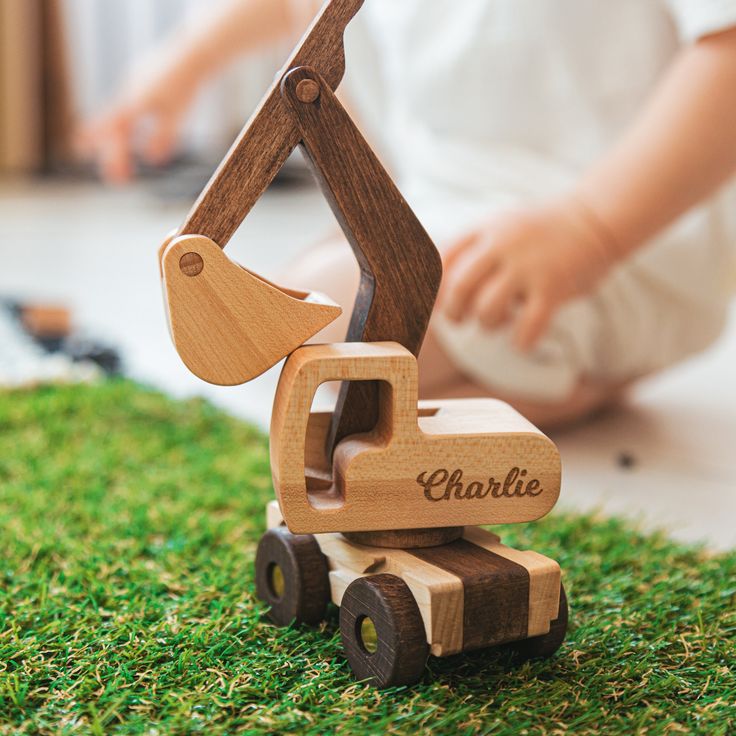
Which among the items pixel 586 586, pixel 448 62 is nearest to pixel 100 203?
pixel 448 62

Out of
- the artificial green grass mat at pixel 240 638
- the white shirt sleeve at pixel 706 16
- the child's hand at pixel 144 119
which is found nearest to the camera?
the artificial green grass mat at pixel 240 638

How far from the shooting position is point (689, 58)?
90 cm

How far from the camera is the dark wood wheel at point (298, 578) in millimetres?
583

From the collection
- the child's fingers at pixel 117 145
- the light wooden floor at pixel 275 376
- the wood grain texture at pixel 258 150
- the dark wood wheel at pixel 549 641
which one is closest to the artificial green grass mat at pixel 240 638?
the dark wood wheel at pixel 549 641

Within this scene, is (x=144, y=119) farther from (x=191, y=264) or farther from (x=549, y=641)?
(x=549, y=641)

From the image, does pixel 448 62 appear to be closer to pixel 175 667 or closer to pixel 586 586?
pixel 586 586

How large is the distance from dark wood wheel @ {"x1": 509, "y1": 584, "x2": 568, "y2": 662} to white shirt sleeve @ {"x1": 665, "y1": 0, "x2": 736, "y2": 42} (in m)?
0.56

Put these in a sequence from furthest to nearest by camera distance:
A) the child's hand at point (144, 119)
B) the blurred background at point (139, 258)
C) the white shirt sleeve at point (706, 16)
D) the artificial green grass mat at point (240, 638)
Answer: the child's hand at point (144, 119) < the blurred background at point (139, 258) < the white shirt sleeve at point (706, 16) < the artificial green grass mat at point (240, 638)

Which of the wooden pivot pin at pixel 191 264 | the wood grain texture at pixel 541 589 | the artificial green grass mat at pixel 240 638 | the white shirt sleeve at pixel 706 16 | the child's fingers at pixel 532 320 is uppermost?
the white shirt sleeve at pixel 706 16

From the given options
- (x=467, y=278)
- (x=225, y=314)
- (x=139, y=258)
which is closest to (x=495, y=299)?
(x=467, y=278)

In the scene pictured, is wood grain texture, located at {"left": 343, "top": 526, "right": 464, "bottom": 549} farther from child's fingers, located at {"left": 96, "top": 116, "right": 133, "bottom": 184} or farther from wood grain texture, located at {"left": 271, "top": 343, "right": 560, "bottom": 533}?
child's fingers, located at {"left": 96, "top": 116, "right": 133, "bottom": 184}

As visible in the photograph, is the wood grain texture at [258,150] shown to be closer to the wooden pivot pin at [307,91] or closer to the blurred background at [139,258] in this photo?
the wooden pivot pin at [307,91]

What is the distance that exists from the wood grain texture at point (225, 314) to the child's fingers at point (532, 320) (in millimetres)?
396

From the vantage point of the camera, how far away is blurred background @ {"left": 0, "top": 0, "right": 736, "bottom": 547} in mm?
982
